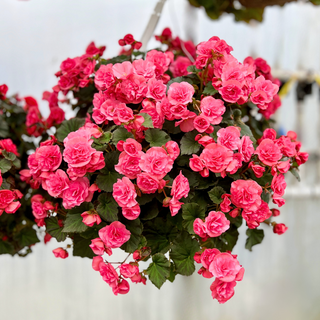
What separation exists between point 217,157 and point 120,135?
18 centimetres

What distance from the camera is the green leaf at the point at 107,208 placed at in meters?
0.53

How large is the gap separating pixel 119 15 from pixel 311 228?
164cm

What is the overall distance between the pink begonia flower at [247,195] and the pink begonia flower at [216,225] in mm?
45

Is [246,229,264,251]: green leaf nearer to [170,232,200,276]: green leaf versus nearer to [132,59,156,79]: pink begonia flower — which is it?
[170,232,200,276]: green leaf

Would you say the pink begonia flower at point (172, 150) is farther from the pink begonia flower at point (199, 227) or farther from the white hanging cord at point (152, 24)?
the white hanging cord at point (152, 24)

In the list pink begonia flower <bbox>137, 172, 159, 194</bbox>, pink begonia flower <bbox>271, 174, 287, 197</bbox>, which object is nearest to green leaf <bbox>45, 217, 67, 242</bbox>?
pink begonia flower <bbox>137, 172, 159, 194</bbox>

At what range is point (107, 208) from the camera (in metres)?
0.54

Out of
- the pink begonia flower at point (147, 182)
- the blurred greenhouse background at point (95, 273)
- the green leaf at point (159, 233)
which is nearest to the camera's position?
the pink begonia flower at point (147, 182)

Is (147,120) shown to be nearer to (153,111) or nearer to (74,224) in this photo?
(153,111)

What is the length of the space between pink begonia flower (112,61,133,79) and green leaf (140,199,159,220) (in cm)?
26

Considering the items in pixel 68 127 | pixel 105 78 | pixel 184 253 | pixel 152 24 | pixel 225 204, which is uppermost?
pixel 152 24

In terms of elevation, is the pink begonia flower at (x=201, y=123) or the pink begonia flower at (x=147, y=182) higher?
the pink begonia flower at (x=201, y=123)

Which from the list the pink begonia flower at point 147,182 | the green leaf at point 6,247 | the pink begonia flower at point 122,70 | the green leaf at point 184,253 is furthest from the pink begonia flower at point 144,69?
the green leaf at point 6,247

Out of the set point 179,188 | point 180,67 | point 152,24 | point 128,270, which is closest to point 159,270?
point 128,270
